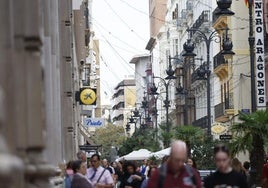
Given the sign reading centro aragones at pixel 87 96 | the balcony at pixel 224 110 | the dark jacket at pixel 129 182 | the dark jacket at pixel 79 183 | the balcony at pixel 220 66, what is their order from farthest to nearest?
the balcony at pixel 220 66, the balcony at pixel 224 110, the sign reading centro aragones at pixel 87 96, the dark jacket at pixel 129 182, the dark jacket at pixel 79 183

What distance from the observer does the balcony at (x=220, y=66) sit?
75188 mm

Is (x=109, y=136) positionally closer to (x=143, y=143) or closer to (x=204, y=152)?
(x=143, y=143)

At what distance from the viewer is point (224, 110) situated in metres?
74.8

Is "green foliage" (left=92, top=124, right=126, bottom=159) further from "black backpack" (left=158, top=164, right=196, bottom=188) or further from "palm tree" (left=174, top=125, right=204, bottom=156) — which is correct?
"black backpack" (left=158, top=164, right=196, bottom=188)

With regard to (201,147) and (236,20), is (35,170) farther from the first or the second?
(236,20)

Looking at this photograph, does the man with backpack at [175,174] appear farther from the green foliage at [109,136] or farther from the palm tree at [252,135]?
the green foliage at [109,136]

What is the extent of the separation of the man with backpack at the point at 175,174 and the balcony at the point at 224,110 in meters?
62.0

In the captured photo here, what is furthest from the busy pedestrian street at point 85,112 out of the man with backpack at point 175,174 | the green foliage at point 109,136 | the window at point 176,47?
the green foliage at point 109,136

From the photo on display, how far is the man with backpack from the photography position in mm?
10023

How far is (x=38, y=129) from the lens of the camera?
673cm

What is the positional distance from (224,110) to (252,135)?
44.2m

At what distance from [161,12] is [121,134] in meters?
30.4

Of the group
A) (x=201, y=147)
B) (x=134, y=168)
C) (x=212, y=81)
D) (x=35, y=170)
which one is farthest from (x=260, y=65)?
(x=212, y=81)

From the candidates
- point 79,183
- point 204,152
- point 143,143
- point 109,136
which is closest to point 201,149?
point 204,152
